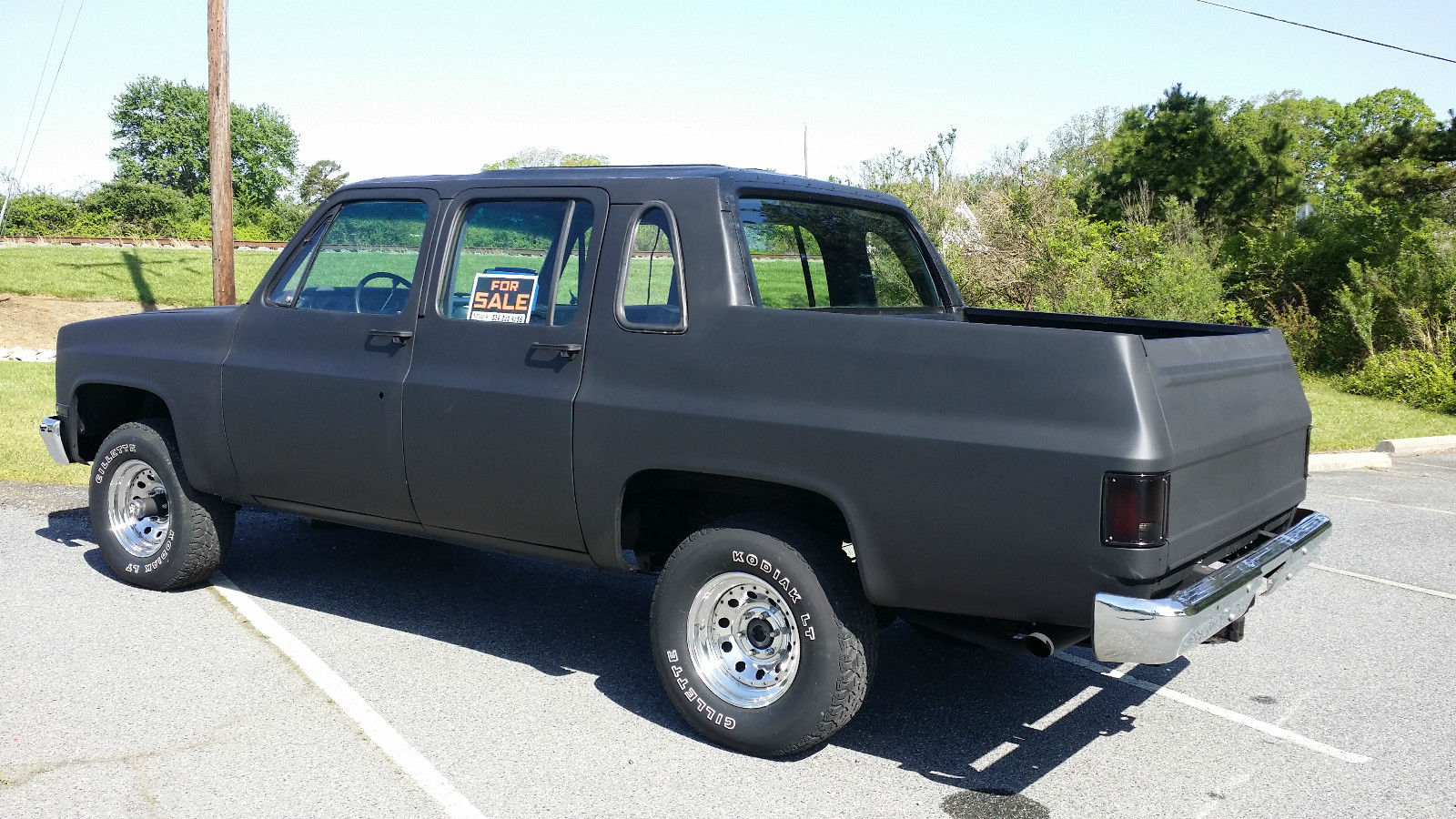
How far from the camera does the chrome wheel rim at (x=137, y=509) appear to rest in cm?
611

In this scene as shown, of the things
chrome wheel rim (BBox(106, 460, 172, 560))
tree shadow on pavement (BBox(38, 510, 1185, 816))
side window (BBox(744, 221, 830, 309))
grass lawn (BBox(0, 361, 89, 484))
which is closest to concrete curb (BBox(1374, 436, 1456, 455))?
tree shadow on pavement (BBox(38, 510, 1185, 816))

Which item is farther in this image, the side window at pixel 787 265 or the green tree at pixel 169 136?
the green tree at pixel 169 136

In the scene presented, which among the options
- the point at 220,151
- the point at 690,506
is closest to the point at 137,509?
the point at 690,506

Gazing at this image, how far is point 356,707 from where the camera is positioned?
15.1ft

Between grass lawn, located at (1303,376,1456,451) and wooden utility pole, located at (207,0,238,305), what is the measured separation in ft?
38.0

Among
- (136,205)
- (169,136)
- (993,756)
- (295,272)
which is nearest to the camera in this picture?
(993,756)

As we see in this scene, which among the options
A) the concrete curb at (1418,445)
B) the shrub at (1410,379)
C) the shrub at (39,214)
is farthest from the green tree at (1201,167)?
the shrub at (39,214)

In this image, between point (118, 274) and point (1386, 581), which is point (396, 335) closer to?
point (1386, 581)

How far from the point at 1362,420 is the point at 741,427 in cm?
1334

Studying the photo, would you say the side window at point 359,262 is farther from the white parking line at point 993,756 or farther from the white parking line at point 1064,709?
the white parking line at point 1064,709

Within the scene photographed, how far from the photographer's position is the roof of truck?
4574 mm

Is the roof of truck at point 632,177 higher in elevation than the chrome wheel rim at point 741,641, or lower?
higher

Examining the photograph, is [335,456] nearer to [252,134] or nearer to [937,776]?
[937,776]

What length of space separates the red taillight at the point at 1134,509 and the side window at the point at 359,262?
3.15 m
